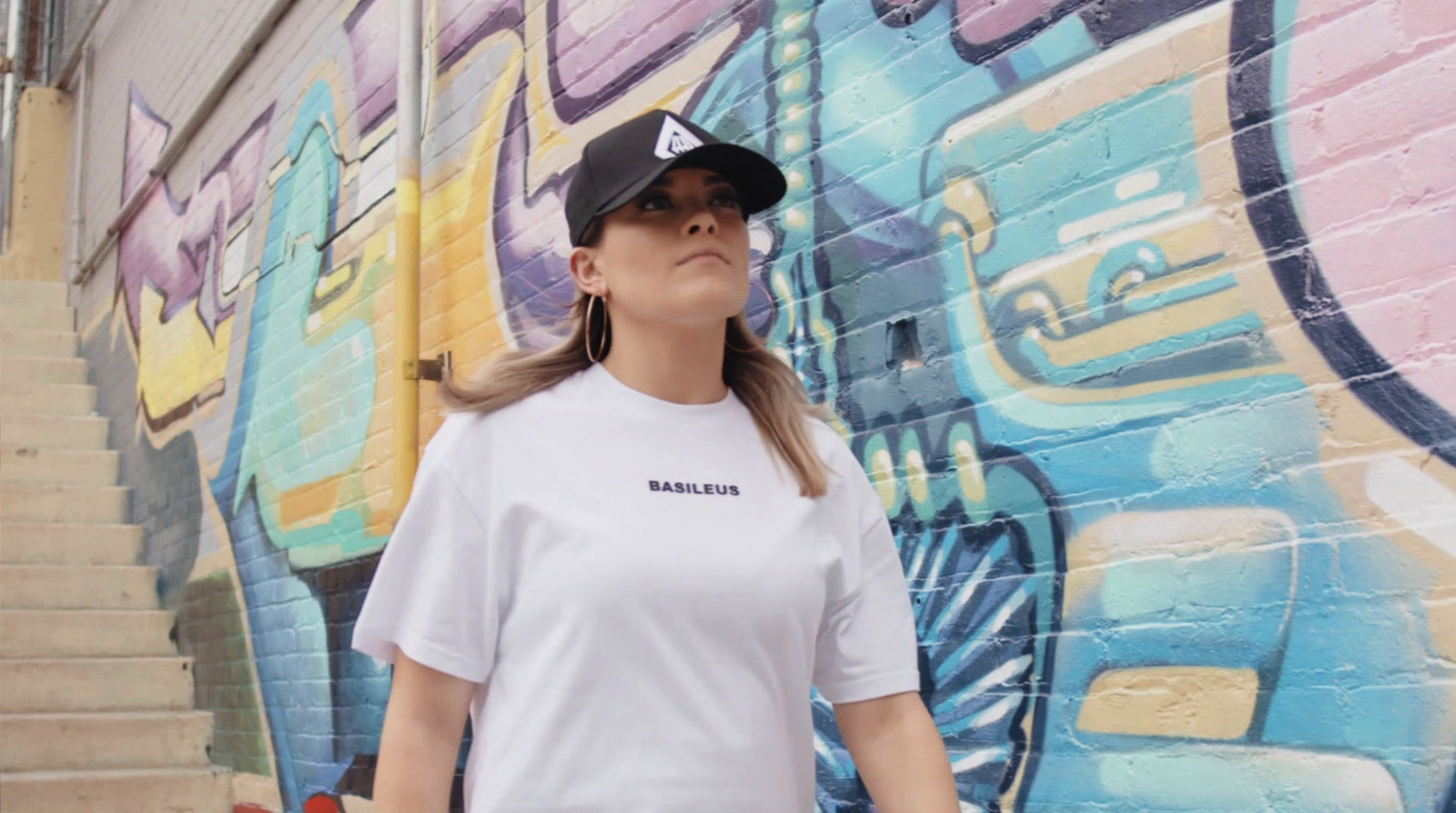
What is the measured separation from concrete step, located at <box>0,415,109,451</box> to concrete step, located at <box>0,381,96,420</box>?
0.13m

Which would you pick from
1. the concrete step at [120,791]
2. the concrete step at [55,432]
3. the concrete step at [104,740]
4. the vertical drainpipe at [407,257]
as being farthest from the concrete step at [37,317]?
the vertical drainpipe at [407,257]

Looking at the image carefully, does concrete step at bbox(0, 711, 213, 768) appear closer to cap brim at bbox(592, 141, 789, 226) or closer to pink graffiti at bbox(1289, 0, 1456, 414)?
cap brim at bbox(592, 141, 789, 226)

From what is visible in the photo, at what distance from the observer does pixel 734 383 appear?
1.84m

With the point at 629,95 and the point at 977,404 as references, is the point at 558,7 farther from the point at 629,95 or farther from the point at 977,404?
the point at 977,404

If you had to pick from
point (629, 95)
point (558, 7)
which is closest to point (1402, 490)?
point (629, 95)

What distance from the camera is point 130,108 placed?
909 centimetres

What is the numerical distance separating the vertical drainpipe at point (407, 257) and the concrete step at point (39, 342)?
5590 millimetres

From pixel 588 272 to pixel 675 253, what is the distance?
0.15m

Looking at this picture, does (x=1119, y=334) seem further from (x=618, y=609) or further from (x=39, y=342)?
(x=39, y=342)

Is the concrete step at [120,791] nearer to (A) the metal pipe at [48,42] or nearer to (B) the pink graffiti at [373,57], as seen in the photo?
(B) the pink graffiti at [373,57]

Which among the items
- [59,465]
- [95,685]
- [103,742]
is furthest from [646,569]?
[59,465]

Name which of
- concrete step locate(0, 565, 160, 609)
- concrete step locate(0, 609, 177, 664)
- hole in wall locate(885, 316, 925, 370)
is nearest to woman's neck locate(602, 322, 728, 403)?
hole in wall locate(885, 316, 925, 370)

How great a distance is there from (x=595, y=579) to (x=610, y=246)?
0.43m

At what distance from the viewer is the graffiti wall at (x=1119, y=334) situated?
2107 mm
